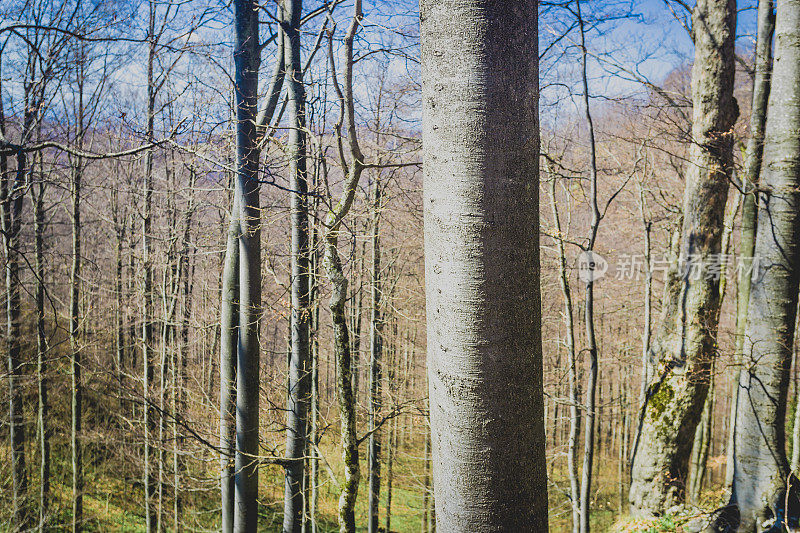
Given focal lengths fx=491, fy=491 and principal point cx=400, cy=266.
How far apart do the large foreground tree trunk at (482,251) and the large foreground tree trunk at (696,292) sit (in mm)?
5309

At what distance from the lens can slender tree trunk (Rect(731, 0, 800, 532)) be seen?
4453 mm

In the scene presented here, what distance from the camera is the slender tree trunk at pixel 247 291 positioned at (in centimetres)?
548

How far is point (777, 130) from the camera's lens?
457 centimetres

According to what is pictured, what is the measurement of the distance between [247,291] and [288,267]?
1327mm

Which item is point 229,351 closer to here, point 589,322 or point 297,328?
point 297,328

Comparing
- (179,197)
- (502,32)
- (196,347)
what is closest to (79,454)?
(196,347)

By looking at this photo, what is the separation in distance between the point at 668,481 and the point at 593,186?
342 cm

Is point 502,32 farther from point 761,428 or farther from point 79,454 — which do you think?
point 79,454

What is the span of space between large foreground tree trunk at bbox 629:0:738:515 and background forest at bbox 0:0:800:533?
0.46ft

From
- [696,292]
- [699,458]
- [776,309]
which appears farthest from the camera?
[699,458]

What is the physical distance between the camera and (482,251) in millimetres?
1001

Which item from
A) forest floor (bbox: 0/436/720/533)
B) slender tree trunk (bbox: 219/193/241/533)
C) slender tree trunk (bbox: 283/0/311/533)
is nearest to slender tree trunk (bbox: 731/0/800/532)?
slender tree trunk (bbox: 283/0/311/533)

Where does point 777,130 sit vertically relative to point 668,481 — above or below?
Result: above

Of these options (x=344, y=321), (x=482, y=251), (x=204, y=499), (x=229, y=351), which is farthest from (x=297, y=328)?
(x=204, y=499)
